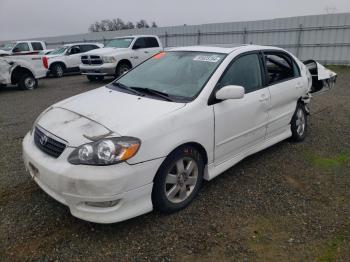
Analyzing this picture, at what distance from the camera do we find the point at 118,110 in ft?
10.2

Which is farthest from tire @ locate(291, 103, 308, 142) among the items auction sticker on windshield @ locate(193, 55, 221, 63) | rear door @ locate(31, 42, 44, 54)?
rear door @ locate(31, 42, 44, 54)

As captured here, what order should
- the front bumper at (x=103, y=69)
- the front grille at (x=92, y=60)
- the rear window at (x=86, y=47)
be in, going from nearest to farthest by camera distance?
the front bumper at (x=103, y=69) → the front grille at (x=92, y=60) → the rear window at (x=86, y=47)

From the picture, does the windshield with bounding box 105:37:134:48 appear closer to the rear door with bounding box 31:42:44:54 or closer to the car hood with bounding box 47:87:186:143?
the rear door with bounding box 31:42:44:54

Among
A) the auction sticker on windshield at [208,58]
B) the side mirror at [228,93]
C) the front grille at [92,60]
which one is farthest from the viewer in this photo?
the front grille at [92,60]

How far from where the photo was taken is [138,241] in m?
2.79

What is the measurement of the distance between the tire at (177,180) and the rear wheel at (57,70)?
558 inches

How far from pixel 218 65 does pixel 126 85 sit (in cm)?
117

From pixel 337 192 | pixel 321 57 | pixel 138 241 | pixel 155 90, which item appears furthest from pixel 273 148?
pixel 321 57

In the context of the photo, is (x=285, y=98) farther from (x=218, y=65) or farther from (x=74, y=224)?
(x=74, y=224)

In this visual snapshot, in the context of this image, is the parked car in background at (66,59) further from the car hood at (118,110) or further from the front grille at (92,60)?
the car hood at (118,110)

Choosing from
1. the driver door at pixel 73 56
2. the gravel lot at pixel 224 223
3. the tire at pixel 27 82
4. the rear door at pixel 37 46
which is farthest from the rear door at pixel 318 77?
the rear door at pixel 37 46

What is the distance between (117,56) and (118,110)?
9.96m

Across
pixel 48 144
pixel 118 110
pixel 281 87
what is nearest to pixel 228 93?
pixel 118 110

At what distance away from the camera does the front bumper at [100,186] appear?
256 centimetres
